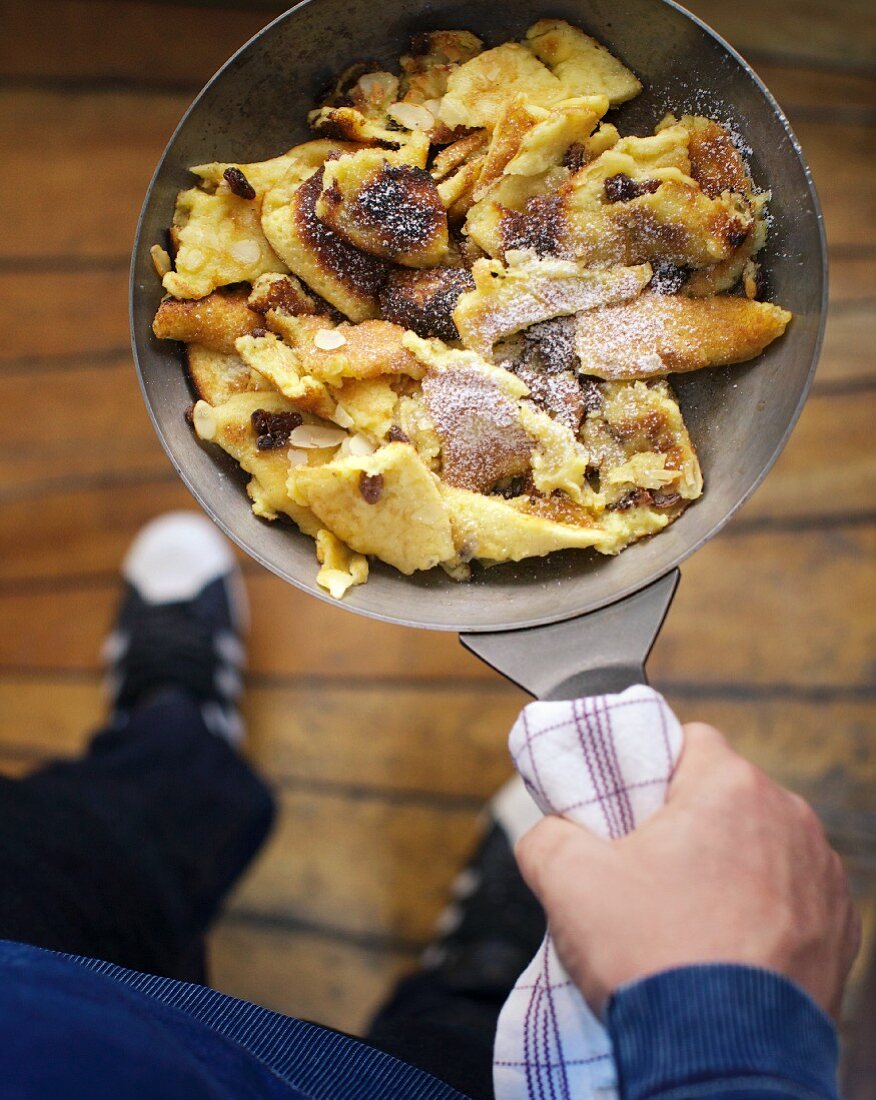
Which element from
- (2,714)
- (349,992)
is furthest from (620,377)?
(2,714)

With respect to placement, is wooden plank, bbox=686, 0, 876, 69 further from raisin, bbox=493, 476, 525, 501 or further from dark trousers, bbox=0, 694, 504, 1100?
dark trousers, bbox=0, 694, 504, 1100

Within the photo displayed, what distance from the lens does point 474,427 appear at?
791 millimetres

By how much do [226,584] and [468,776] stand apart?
1.70 feet

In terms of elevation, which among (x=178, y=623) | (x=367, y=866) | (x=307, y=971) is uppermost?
(x=178, y=623)

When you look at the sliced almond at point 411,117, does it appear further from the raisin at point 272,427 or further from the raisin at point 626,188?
the raisin at point 272,427

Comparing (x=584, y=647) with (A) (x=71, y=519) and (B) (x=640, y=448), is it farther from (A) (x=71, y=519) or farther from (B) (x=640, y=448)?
(A) (x=71, y=519)

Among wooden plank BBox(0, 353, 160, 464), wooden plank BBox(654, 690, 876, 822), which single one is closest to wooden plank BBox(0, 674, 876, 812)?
wooden plank BBox(654, 690, 876, 822)

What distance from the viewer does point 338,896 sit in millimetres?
1499

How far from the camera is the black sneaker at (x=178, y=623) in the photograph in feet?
5.04

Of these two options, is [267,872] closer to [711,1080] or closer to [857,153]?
[711,1080]

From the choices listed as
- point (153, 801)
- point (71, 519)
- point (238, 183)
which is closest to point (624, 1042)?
point (238, 183)

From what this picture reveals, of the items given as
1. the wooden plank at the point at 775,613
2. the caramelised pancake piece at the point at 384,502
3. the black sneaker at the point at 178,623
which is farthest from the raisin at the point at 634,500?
the black sneaker at the point at 178,623

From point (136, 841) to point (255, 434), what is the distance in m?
0.65

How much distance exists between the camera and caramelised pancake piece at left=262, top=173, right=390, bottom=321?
31.8 inches
